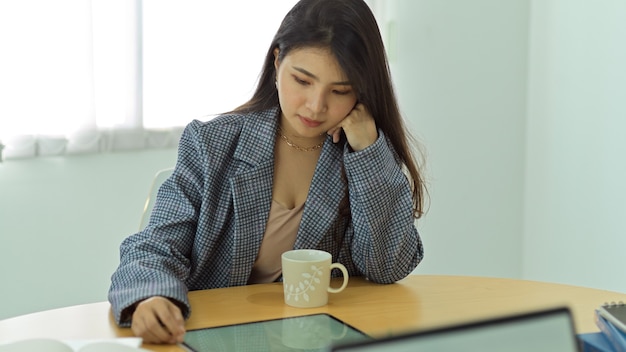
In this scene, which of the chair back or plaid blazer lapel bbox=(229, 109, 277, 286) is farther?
the chair back

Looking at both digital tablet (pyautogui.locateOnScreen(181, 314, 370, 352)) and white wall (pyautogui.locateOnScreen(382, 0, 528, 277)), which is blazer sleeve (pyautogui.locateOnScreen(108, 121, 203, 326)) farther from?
white wall (pyautogui.locateOnScreen(382, 0, 528, 277))

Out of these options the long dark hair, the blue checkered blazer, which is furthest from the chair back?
the long dark hair

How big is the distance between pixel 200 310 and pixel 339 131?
19.3 inches

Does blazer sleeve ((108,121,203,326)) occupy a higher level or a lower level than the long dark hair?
lower

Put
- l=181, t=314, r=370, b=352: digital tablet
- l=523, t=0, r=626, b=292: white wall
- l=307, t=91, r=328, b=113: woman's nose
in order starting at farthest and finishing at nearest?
l=523, t=0, r=626, b=292: white wall → l=307, t=91, r=328, b=113: woman's nose → l=181, t=314, r=370, b=352: digital tablet

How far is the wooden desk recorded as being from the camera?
1187 millimetres

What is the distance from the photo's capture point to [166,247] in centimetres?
140

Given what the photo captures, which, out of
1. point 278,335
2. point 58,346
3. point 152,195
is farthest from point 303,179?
point 58,346

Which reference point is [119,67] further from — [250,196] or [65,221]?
[250,196]

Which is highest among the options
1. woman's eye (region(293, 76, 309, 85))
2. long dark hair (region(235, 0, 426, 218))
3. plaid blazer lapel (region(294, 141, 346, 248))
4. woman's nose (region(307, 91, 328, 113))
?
long dark hair (region(235, 0, 426, 218))

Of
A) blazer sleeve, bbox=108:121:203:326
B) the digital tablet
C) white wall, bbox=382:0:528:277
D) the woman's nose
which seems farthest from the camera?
white wall, bbox=382:0:528:277

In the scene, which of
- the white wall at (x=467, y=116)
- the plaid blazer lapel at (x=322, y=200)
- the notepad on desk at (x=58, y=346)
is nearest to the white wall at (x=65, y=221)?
the white wall at (x=467, y=116)

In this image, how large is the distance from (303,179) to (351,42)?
0.29 metres

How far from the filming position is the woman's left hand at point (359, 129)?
154 centimetres
